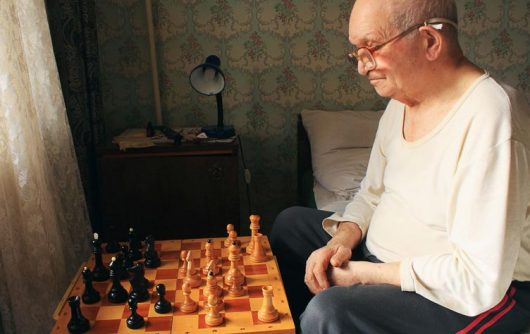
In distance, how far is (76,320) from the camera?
3.67 feet

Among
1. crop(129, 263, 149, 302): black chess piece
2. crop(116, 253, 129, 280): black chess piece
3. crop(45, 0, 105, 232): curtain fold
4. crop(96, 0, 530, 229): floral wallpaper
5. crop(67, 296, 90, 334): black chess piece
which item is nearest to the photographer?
crop(67, 296, 90, 334): black chess piece

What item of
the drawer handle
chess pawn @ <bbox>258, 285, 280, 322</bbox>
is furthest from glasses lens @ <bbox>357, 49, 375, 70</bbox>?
the drawer handle

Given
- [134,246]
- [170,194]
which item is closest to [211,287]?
[134,246]

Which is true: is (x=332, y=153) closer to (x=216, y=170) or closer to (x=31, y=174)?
(x=216, y=170)

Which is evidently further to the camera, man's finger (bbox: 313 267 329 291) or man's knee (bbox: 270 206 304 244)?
man's knee (bbox: 270 206 304 244)

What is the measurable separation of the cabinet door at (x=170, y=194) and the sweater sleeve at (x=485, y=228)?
1.13 meters

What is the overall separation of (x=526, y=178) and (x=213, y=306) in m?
0.73

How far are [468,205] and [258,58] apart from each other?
165 cm

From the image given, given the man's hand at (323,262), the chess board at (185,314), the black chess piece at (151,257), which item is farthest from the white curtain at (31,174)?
the man's hand at (323,262)

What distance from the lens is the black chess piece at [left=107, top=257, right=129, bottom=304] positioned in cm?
125

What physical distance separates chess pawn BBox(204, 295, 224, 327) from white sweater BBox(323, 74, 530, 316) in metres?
0.43

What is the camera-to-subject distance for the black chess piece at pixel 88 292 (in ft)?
4.11

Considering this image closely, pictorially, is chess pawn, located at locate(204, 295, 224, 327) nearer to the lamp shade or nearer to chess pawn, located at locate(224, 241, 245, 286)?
chess pawn, located at locate(224, 241, 245, 286)

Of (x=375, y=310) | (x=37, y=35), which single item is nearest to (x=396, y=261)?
(x=375, y=310)
